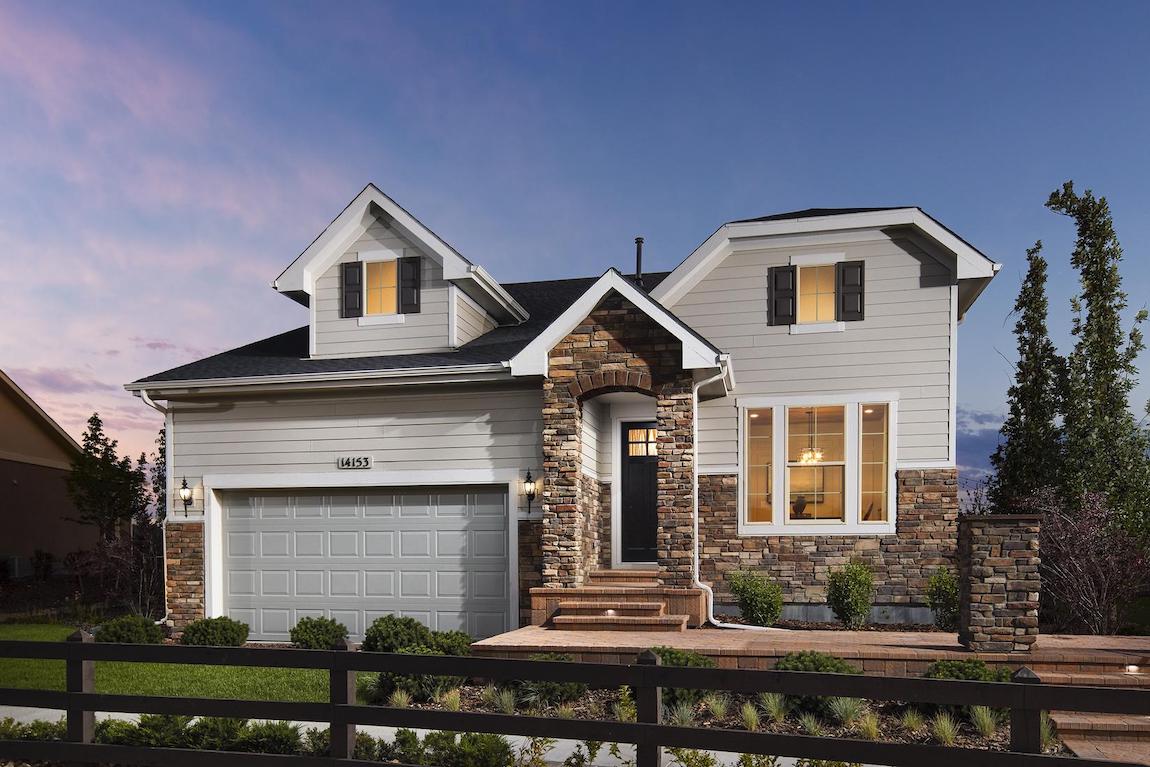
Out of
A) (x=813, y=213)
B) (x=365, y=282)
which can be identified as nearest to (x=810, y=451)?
(x=813, y=213)

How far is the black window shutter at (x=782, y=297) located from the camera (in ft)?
50.5

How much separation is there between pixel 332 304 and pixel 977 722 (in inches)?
476

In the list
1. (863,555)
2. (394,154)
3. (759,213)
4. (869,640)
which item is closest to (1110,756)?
Answer: (869,640)

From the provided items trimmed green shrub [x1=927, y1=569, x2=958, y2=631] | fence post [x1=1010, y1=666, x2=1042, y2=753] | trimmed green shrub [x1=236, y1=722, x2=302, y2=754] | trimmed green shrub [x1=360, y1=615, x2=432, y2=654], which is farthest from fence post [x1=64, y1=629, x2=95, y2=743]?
trimmed green shrub [x1=927, y1=569, x2=958, y2=631]

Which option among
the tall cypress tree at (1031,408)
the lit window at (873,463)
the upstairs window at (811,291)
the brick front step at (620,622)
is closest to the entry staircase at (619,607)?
the brick front step at (620,622)

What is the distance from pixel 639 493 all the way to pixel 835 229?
550 centimetres

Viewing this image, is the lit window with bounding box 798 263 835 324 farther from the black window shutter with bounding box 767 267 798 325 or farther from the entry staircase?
the entry staircase

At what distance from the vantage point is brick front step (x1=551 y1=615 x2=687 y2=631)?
12.1m

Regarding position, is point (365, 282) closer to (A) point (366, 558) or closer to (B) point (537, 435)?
(B) point (537, 435)

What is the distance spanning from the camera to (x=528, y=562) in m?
13.9

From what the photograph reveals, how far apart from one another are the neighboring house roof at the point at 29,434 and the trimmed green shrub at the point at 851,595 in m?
24.3

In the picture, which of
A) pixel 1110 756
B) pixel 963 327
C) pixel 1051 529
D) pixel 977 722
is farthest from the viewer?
pixel 963 327

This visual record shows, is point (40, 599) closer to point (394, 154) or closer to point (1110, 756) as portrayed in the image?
point (394, 154)

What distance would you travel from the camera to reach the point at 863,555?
14.7 meters
